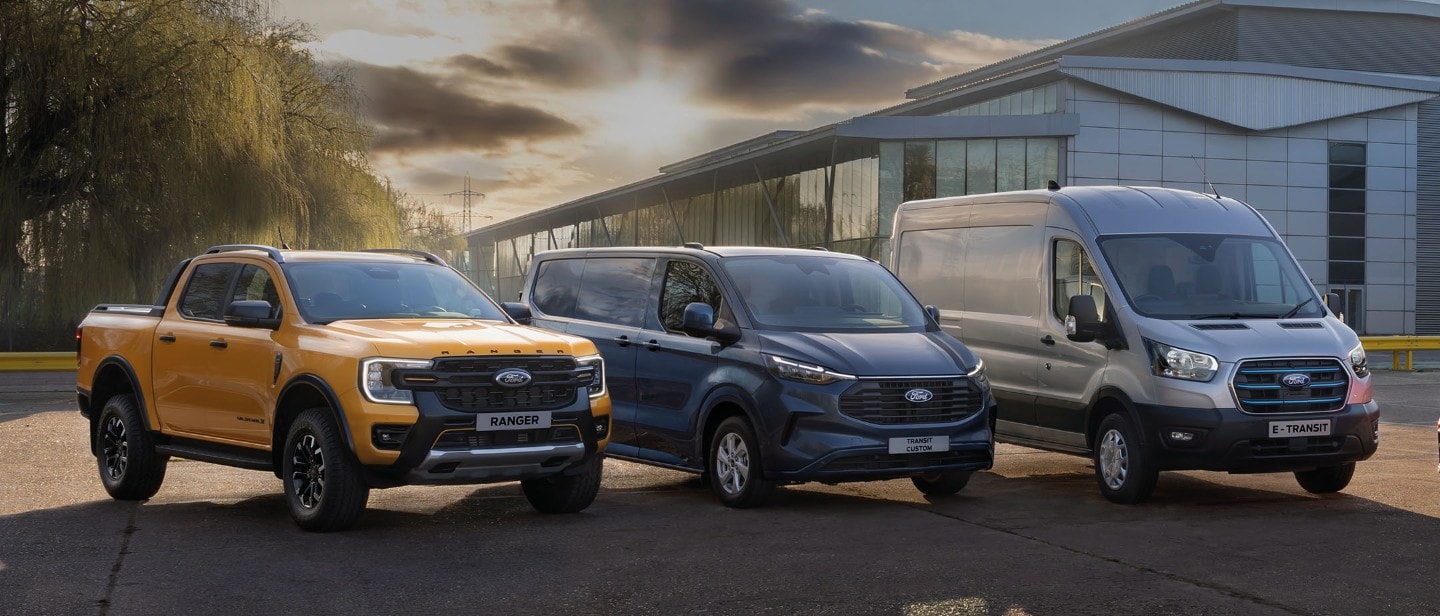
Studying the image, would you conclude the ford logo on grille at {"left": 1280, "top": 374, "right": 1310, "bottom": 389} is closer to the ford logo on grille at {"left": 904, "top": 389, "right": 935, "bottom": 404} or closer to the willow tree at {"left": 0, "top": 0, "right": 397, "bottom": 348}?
the ford logo on grille at {"left": 904, "top": 389, "right": 935, "bottom": 404}

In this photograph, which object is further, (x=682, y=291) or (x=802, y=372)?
(x=682, y=291)

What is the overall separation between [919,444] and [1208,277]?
2925 millimetres

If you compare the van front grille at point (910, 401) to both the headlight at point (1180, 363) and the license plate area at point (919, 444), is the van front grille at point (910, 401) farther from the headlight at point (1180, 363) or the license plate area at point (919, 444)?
the headlight at point (1180, 363)

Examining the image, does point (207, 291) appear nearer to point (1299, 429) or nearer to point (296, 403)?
point (296, 403)

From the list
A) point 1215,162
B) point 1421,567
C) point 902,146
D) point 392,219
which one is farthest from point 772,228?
point 1421,567

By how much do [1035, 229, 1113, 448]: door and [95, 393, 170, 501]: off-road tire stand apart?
6767 mm

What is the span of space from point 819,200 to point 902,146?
236 inches

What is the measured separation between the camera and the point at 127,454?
1052 cm

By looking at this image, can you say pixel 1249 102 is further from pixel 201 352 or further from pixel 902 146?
pixel 201 352

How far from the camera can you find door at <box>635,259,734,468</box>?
11023 mm

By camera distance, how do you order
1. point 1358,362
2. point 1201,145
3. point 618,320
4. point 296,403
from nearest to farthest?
point 296,403 < point 1358,362 < point 618,320 < point 1201,145

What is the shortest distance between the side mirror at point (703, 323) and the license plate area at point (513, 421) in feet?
6.09

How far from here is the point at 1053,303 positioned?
11.9m

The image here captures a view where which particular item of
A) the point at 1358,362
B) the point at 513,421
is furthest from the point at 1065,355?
the point at 513,421
